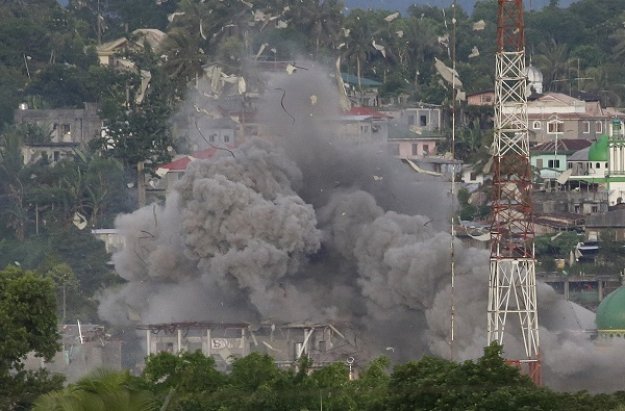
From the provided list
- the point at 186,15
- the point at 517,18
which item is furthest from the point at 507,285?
the point at 186,15

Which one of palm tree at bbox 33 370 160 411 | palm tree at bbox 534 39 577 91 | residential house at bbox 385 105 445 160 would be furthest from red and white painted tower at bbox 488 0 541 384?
palm tree at bbox 534 39 577 91

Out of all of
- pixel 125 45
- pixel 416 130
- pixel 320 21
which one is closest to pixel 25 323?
pixel 416 130

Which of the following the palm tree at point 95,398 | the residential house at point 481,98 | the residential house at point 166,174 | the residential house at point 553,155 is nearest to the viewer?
the palm tree at point 95,398

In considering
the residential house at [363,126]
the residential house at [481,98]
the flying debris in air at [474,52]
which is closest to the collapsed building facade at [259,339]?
the residential house at [363,126]

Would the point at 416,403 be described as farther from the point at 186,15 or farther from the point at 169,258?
the point at 186,15

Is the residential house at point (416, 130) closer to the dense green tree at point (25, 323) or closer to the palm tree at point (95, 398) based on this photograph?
the dense green tree at point (25, 323)

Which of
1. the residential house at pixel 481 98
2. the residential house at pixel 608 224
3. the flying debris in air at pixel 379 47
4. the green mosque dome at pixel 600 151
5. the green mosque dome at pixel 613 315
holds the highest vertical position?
the flying debris in air at pixel 379 47

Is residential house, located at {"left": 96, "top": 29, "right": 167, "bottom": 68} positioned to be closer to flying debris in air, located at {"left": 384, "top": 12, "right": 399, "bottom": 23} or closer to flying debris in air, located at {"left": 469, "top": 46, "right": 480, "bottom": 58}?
flying debris in air, located at {"left": 384, "top": 12, "right": 399, "bottom": 23}
